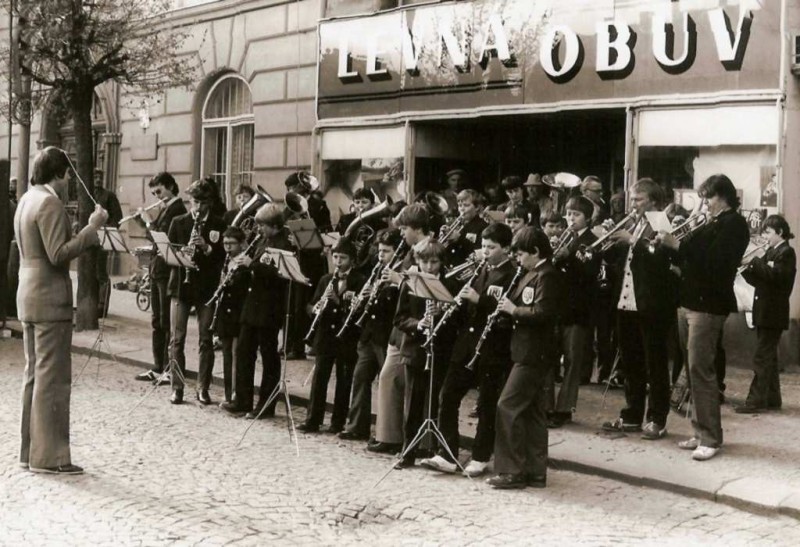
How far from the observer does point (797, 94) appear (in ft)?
37.3

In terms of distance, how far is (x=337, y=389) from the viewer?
29.6ft

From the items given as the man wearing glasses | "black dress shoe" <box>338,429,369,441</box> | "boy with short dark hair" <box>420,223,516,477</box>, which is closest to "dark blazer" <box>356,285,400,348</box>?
"black dress shoe" <box>338,429,369,441</box>

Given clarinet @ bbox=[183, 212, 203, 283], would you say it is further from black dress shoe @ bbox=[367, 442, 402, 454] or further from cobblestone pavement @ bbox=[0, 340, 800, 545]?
black dress shoe @ bbox=[367, 442, 402, 454]

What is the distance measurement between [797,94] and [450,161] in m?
5.65

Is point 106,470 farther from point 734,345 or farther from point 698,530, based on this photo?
point 734,345

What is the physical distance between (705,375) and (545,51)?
21.4 feet

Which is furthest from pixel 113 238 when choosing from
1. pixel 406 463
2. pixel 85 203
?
pixel 406 463

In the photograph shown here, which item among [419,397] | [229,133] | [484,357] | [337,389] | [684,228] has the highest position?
[229,133]

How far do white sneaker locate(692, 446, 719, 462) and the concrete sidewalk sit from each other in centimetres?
5

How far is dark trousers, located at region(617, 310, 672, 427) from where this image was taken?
8.70 metres

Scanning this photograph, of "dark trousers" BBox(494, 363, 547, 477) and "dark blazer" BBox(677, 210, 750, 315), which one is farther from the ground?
"dark blazer" BBox(677, 210, 750, 315)

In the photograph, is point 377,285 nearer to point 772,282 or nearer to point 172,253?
point 172,253

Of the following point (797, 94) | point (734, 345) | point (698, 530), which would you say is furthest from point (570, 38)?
point (698, 530)

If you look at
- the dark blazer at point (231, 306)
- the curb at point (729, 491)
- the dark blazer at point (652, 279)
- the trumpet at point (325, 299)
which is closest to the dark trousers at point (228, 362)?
the dark blazer at point (231, 306)
